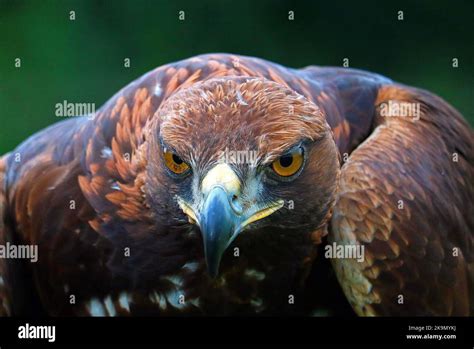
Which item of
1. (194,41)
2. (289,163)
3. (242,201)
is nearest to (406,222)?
(289,163)

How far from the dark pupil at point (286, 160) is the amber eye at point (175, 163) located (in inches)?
11.2

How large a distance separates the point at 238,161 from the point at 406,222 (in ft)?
2.75

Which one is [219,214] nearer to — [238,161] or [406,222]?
[238,161]

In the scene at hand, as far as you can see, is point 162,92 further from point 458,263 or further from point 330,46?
point 330,46

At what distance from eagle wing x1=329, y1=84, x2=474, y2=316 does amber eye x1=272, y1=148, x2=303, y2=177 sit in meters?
0.42

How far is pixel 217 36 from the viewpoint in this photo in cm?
491

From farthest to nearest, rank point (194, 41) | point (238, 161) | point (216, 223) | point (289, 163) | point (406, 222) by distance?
point (194, 41), point (406, 222), point (289, 163), point (238, 161), point (216, 223)

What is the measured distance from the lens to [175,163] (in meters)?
2.64

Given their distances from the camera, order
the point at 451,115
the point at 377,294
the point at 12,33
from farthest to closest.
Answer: the point at 12,33 < the point at 451,115 < the point at 377,294

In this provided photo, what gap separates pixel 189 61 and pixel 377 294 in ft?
3.51

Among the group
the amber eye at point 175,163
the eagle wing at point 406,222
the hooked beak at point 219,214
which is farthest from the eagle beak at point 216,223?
the eagle wing at point 406,222

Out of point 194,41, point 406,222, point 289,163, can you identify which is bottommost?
point 406,222

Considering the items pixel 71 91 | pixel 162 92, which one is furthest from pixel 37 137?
pixel 71 91

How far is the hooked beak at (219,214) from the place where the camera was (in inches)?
95.7
